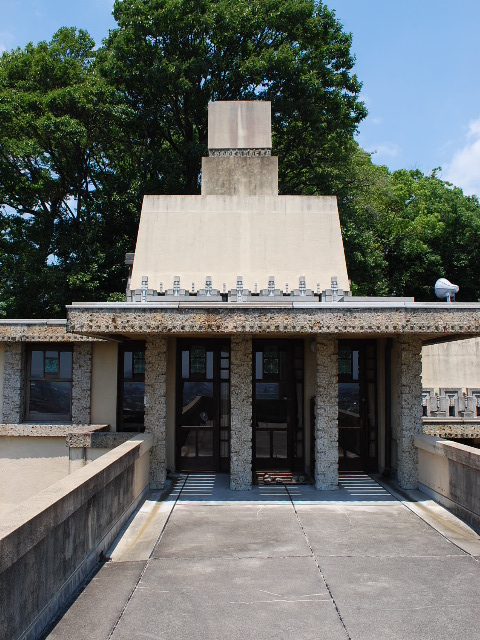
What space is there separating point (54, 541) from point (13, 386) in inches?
315

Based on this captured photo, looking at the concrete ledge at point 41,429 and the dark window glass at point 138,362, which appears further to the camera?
the dark window glass at point 138,362

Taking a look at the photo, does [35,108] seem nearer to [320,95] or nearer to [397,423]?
[320,95]

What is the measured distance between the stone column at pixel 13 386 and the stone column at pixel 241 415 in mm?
4917

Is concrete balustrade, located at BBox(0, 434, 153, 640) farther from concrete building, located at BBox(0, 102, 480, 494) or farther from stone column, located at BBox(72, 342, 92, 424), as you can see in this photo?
stone column, located at BBox(72, 342, 92, 424)

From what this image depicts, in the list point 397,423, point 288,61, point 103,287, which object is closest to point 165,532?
point 397,423

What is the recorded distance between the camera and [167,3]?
2502cm

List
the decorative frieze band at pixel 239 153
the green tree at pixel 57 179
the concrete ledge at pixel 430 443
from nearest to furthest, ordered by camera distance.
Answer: the concrete ledge at pixel 430 443 < the decorative frieze band at pixel 239 153 < the green tree at pixel 57 179

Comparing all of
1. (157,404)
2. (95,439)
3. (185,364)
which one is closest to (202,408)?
(185,364)

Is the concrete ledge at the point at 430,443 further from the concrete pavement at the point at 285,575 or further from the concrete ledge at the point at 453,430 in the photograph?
the concrete ledge at the point at 453,430

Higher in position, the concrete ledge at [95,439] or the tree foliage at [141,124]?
the tree foliage at [141,124]

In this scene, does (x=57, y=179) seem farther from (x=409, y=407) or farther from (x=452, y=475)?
(x=452, y=475)

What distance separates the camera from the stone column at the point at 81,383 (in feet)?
40.9

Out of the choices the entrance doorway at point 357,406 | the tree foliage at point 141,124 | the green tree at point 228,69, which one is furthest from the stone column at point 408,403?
the green tree at point 228,69

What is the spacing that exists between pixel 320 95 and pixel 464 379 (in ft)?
47.8
